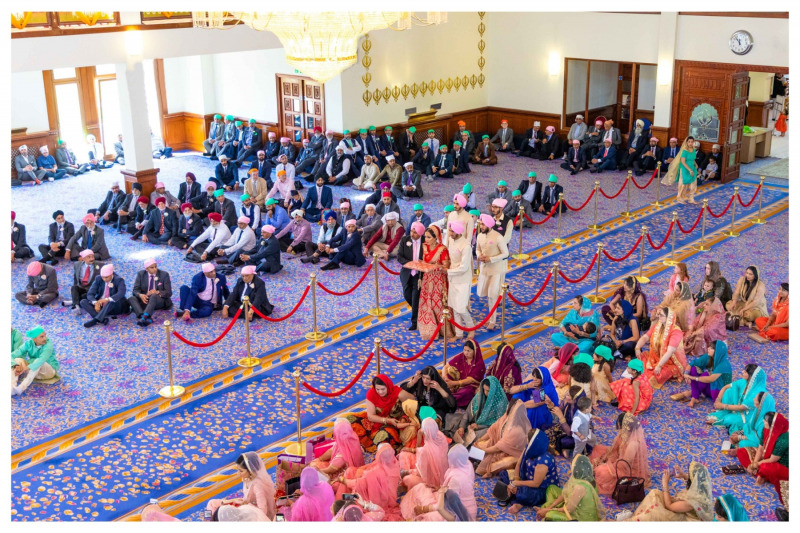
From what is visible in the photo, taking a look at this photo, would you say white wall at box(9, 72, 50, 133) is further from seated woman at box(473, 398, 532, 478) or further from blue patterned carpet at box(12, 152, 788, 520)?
seated woman at box(473, 398, 532, 478)

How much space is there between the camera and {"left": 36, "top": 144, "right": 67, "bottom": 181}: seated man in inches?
673

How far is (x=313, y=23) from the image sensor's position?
24.7ft

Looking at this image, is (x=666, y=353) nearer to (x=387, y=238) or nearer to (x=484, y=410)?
(x=484, y=410)

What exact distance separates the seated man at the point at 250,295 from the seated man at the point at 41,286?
2265 mm

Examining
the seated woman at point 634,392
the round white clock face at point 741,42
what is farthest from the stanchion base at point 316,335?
the round white clock face at point 741,42

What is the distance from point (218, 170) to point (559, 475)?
35.1ft

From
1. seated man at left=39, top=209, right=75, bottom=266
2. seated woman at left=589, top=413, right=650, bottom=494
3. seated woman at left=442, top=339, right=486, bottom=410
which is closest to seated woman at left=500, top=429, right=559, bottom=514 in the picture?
seated woman at left=589, top=413, right=650, bottom=494

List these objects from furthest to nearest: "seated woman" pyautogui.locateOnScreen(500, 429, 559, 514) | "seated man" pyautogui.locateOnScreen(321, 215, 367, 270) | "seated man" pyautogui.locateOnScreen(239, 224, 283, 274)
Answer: "seated man" pyautogui.locateOnScreen(321, 215, 367, 270) < "seated man" pyautogui.locateOnScreen(239, 224, 283, 274) < "seated woman" pyautogui.locateOnScreen(500, 429, 559, 514)

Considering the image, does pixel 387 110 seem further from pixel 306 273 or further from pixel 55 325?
pixel 55 325

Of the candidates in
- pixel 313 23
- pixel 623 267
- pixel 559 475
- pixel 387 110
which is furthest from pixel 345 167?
pixel 559 475

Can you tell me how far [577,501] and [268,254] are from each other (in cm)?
639

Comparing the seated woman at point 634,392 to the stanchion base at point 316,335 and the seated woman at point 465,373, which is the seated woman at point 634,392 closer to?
the seated woman at point 465,373

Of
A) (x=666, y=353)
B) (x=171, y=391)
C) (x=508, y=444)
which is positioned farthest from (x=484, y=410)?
(x=171, y=391)

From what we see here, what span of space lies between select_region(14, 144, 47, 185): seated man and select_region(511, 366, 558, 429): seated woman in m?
12.5
